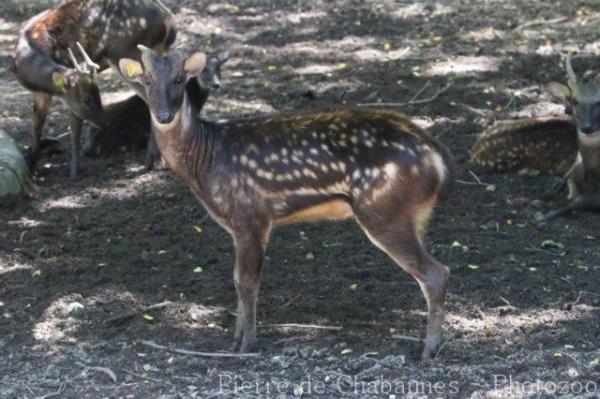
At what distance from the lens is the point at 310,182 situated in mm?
6641

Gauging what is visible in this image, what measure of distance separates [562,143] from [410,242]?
379 centimetres

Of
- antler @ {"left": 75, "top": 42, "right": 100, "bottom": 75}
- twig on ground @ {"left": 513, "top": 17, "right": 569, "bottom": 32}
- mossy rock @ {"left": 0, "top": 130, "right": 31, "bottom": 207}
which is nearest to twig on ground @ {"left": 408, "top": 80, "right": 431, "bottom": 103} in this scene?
twig on ground @ {"left": 513, "top": 17, "right": 569, "bottom": 32}

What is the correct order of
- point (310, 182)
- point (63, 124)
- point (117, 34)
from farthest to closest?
1. point (63, 124)
2. point (117, 34)
3. point (310, 182)

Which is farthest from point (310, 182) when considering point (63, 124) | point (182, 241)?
point (63, 124)

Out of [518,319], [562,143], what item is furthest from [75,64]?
[518,319]

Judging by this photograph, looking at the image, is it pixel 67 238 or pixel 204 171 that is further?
pixel 67 238

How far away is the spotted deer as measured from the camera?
10.1 meters

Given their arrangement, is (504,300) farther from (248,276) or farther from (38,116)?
(38,116)

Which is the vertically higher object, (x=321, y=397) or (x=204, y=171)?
(x=204, y=171)

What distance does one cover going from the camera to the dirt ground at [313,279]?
250 inches

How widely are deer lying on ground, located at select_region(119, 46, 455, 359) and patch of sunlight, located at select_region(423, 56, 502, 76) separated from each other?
16.8 ft

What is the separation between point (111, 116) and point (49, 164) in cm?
70

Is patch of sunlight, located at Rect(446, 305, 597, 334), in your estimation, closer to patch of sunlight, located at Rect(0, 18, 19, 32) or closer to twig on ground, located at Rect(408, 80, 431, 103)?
twig on ground, located at Rect(408, 80, 431, 103)

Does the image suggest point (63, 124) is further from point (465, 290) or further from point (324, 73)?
point (465, 290)
